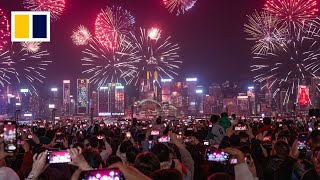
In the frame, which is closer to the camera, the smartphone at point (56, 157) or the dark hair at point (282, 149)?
the smartphone at point (56, 157)

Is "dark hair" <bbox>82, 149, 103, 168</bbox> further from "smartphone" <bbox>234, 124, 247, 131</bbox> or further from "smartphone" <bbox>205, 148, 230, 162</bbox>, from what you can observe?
"smartphone" <bbox>234, 124, 247, 131</bbox>

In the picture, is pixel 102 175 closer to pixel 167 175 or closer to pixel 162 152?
pixel 167 175

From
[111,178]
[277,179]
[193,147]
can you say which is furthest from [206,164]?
[111,178]

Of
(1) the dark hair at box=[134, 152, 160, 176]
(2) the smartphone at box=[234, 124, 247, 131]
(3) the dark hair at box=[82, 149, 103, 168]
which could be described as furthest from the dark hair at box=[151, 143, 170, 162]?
(2) the smartphone at box=[234, 124, 247, 131]

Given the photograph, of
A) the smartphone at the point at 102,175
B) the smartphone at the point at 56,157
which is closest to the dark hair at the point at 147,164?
the smartphone at the point at 56,157

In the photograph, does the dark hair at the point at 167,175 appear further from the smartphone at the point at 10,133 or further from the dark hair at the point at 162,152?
the smartphone at the point at 10,133

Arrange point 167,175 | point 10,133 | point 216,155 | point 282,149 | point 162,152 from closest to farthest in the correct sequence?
point 167,175, point 162,152, point 216,155, point 282,149, point 10,133

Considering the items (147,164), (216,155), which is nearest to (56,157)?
(147,164)

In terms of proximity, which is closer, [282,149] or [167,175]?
Answer: [167,175]
